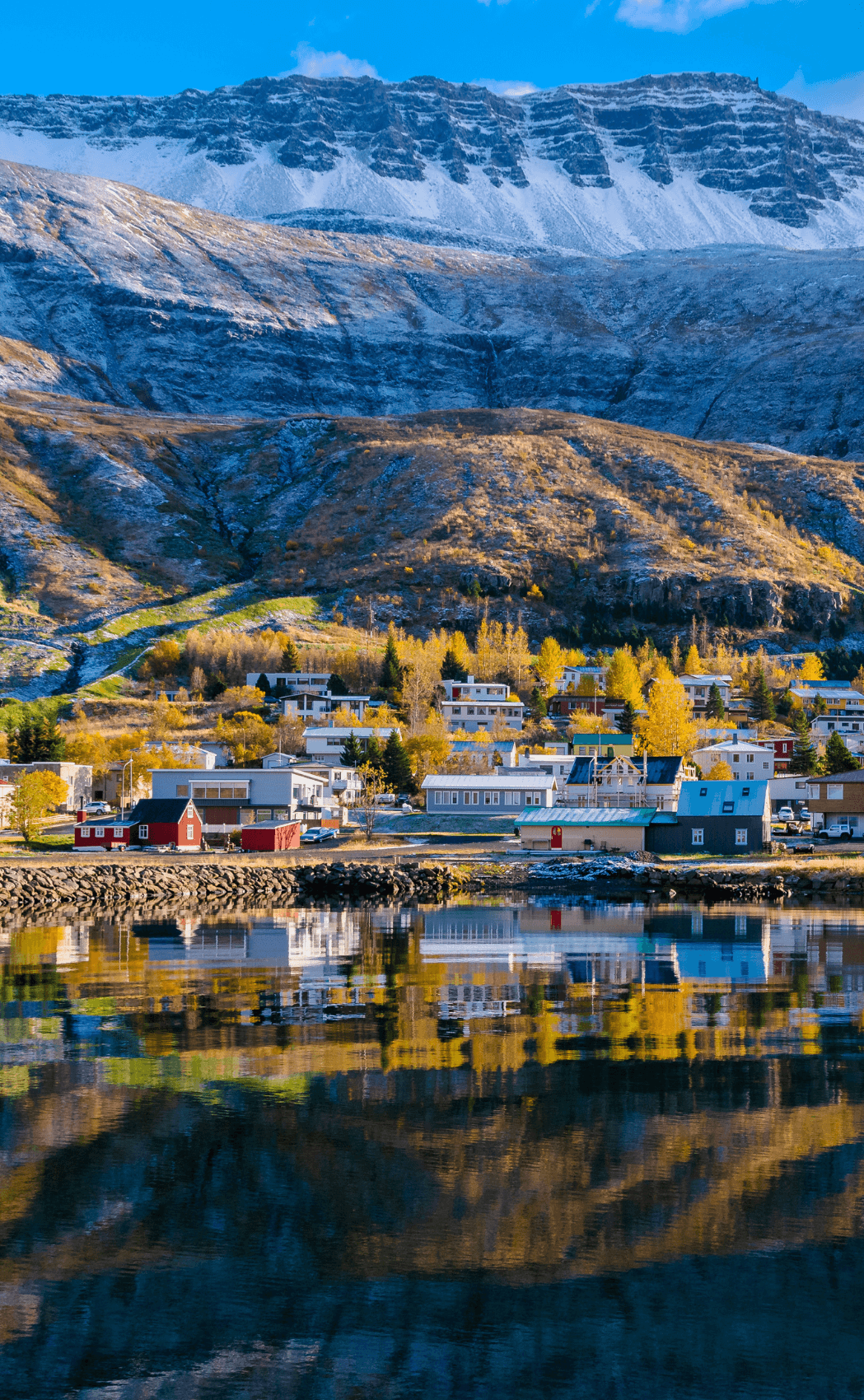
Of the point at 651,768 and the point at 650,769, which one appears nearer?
the point at 650,769

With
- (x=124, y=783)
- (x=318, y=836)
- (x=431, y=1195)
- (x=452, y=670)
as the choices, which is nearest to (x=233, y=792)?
(x=318, y=836)

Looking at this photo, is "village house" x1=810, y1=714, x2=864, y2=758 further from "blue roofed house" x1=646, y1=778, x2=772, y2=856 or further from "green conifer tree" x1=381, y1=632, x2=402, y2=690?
"blue roofed house" x1=646, y1=778, x2=772, y2=856

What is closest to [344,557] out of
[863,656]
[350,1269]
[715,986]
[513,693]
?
[513,693]

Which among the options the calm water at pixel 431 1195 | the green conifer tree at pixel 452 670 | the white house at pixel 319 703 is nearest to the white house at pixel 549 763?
the white house at pixel 319 703

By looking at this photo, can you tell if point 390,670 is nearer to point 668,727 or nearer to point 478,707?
point 478,707

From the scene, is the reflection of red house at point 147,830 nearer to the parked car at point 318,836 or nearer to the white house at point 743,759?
the parked car at point 318,836

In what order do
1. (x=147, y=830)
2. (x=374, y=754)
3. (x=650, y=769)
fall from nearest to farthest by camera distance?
(x=147, y=830) < (x=650, y=769) < (x=374, y=754)
